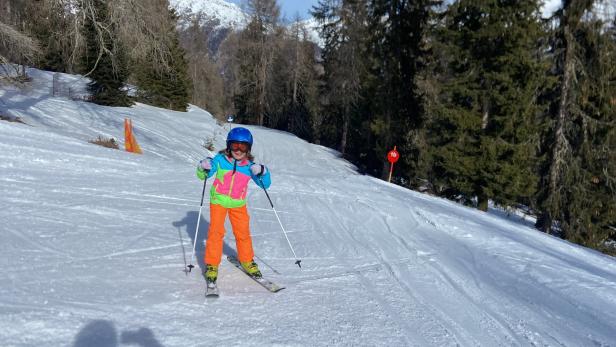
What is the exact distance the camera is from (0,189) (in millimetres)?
7027

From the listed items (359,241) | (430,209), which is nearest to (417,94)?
(430,209)

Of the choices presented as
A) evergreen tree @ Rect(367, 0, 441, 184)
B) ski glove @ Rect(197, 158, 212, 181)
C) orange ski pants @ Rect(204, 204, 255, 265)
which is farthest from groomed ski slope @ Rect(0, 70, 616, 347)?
evergreen tree @ Rect(367, 0, 441, 184)

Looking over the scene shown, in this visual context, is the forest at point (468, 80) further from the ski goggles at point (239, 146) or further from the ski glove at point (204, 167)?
the ski goggles at point (239, 146)

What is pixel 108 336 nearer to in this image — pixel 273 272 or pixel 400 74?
pixel 273 272

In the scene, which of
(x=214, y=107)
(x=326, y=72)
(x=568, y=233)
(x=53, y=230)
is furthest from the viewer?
(x=214, y=107)

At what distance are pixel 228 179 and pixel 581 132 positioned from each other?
16.7 m

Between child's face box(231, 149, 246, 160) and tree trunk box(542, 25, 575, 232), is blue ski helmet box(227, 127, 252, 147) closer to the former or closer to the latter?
child's face box(231, 149, 246, 160)

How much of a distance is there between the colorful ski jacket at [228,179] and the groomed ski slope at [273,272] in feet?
2.99

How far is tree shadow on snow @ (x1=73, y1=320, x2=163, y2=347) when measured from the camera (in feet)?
10.5

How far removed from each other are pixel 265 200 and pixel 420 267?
171 inches

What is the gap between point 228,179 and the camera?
4438 mm

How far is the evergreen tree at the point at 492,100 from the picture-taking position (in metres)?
16.4

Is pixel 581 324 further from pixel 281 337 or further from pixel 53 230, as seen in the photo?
pixel 53 230

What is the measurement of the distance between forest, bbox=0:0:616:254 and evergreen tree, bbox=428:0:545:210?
5 cm
